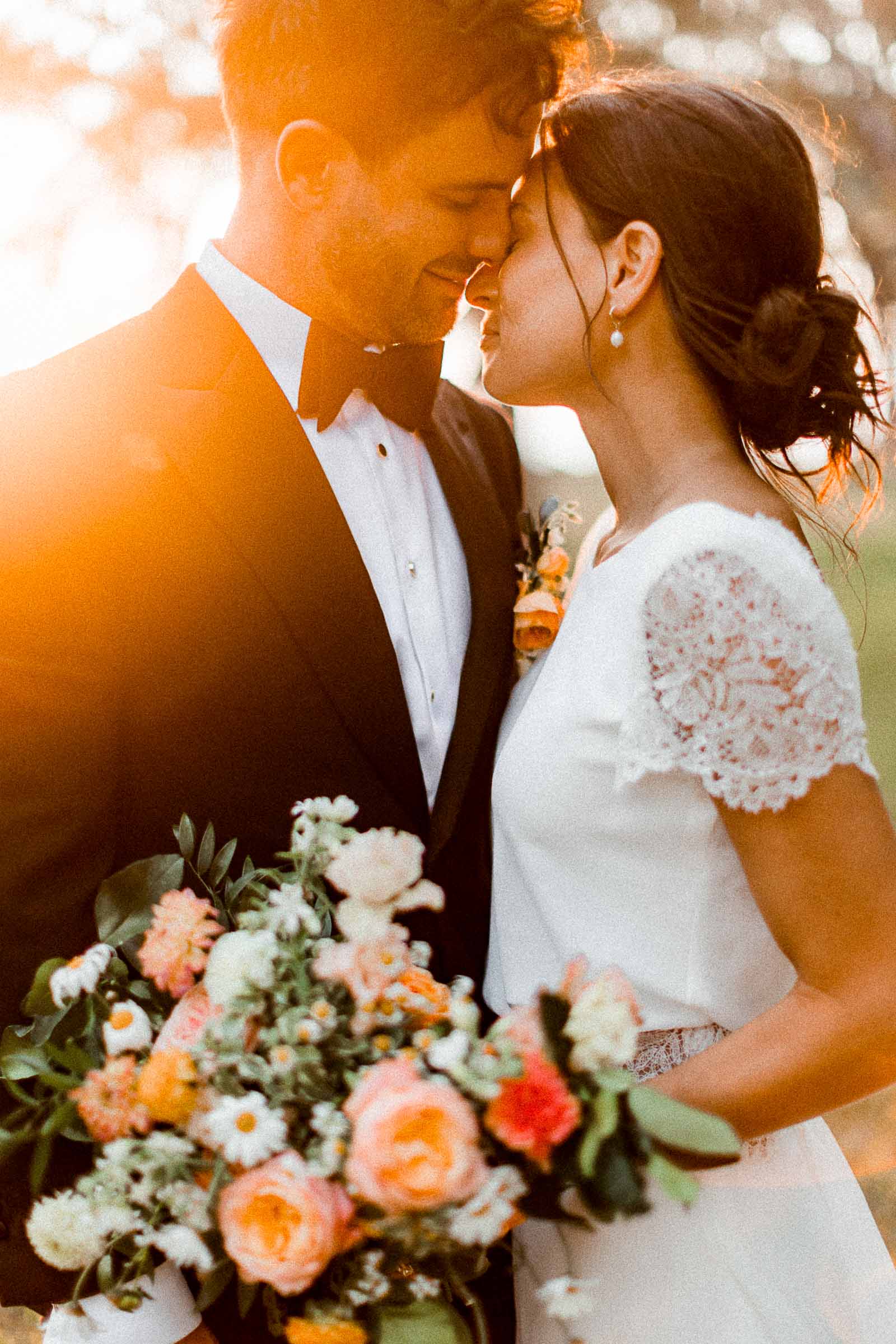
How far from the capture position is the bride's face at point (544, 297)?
2.12m

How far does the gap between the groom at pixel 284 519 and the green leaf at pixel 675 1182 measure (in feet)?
3.20

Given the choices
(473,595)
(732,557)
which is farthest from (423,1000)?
(473,595)

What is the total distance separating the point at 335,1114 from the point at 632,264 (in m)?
1.49

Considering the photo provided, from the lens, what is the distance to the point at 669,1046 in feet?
6.30

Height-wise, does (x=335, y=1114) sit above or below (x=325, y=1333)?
above

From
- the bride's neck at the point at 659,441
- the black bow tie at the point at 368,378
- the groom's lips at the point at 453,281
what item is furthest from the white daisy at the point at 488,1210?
the groom's lips at the point at 453,281

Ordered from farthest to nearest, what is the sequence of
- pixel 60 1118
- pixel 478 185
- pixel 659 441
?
pixel 478 185 → pixel 659 441 → pixel 60 1118

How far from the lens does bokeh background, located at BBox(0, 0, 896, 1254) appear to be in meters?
9.12

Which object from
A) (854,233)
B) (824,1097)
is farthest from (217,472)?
(854,233)

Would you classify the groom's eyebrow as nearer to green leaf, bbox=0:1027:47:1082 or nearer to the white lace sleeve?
the white lace sleeve

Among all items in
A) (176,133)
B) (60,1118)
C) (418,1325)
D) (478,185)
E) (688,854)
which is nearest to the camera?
(418,1325)

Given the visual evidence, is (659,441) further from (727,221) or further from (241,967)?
(241,967)

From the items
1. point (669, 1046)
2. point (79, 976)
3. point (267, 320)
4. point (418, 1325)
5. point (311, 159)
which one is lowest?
point (669, 1046)

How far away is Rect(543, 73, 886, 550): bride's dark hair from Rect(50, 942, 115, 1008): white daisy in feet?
4.56
